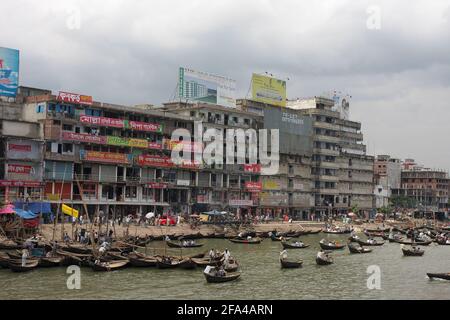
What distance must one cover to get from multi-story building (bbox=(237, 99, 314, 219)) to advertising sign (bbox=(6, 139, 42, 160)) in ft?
130

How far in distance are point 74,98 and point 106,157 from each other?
767 cm

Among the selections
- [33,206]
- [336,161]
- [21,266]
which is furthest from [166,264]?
[336,161]

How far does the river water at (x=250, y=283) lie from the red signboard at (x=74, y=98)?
1158 inches

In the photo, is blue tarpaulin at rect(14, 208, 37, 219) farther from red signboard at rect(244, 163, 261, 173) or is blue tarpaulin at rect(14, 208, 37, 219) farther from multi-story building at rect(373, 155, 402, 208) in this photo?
multi-story building at rect(373, 155, 402, 208)

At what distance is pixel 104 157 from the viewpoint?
246 ft

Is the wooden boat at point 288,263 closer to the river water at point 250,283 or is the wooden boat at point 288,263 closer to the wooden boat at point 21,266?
the river water at point 250,283

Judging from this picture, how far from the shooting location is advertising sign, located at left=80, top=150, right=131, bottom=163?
73.3m

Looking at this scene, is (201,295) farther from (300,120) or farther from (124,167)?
(300,120)

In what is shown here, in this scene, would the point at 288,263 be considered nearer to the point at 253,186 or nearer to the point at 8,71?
the point at 8,71

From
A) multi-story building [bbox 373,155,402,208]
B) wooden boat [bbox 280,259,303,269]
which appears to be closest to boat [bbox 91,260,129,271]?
wooden boat [bbox 280,259,303,269]

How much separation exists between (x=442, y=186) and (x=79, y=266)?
137113 mm

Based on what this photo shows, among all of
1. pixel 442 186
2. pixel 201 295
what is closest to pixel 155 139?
pixel 201 295

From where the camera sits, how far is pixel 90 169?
7500cm
